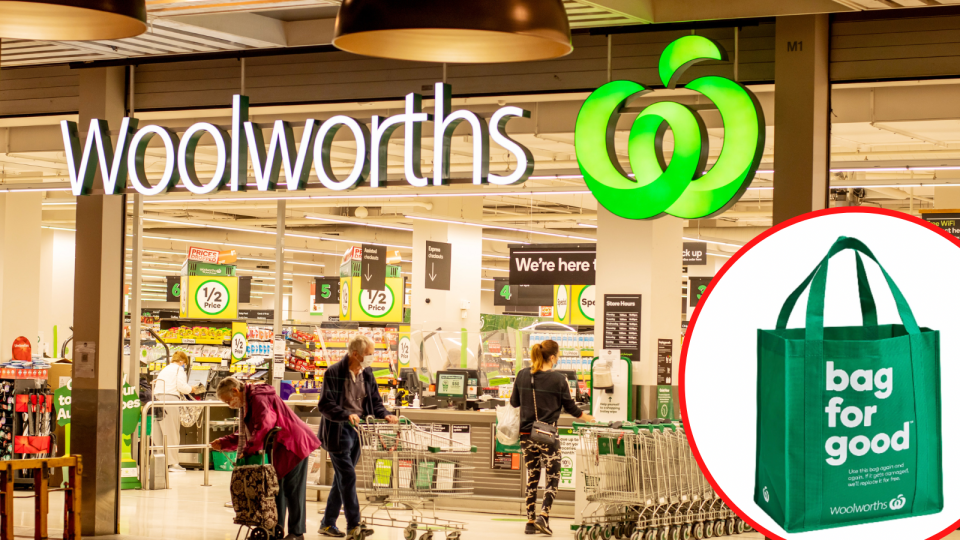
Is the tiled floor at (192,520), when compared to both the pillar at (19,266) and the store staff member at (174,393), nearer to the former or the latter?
the store staff member at (174,393)

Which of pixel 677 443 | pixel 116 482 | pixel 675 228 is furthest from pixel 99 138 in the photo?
pixel 675 228

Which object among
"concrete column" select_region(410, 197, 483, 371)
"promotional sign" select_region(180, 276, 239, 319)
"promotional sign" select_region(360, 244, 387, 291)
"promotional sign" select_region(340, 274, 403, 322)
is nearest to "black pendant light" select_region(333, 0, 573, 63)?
"concrete column" select_region(410, 197, 483, 371)

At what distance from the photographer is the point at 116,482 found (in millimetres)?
8508

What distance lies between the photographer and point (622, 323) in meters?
11.2

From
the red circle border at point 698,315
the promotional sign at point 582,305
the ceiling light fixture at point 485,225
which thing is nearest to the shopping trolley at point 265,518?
the red circle border at point 698,315

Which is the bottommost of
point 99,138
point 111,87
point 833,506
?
point 833,506

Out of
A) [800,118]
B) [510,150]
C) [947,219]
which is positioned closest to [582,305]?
[947,219]

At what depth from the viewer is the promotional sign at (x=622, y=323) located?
36.6 feet

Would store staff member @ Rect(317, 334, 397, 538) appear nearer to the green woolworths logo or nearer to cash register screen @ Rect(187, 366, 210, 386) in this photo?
the green woolworths logo

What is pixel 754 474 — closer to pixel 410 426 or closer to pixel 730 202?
pixel 730 202

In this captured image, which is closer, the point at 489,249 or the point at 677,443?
the point at 677,443

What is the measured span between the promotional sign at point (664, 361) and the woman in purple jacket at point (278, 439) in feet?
14.7

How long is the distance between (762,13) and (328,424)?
466cm

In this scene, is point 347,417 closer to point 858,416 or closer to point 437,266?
point 858,416
